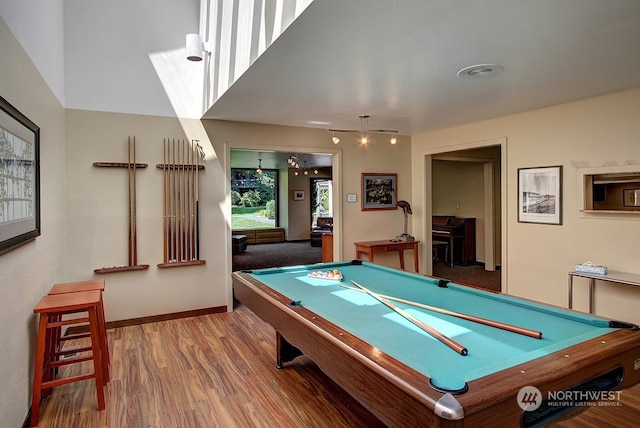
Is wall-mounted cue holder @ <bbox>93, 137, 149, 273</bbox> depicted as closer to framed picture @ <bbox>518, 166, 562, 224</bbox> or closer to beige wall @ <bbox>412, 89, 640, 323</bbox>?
beige wall @ <bbox>412, 89, 640, 323</bbox>

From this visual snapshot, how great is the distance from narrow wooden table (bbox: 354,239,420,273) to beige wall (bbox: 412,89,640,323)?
4.46ft

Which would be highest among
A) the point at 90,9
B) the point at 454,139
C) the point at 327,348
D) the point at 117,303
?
the point at 90,9

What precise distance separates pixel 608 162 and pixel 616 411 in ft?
7.40

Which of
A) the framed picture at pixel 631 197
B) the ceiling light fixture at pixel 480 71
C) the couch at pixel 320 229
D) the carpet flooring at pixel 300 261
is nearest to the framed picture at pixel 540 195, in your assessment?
the framed picture at pixel 631 197

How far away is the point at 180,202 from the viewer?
14.2 ft

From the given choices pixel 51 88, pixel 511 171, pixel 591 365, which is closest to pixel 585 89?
pixel 511 171

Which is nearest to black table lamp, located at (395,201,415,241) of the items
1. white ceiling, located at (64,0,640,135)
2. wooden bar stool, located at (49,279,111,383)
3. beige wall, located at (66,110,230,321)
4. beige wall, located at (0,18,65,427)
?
A: white ceiling, located at (64,0,640,135)

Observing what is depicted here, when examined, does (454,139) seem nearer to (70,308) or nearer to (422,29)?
(422,29)

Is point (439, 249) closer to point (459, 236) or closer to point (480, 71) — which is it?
point (459, 236)

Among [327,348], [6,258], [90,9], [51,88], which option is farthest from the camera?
[90,9]

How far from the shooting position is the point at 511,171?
4.46m

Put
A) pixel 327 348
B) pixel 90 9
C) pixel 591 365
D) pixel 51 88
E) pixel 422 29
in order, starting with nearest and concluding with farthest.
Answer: pixel 591 365
pixel 327 348
pixel 422 29
pixel 51 88
pixel 90 9

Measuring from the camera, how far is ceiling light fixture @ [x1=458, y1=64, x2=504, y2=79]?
2.70 meters

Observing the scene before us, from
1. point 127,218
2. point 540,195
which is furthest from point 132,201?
point 540,195
